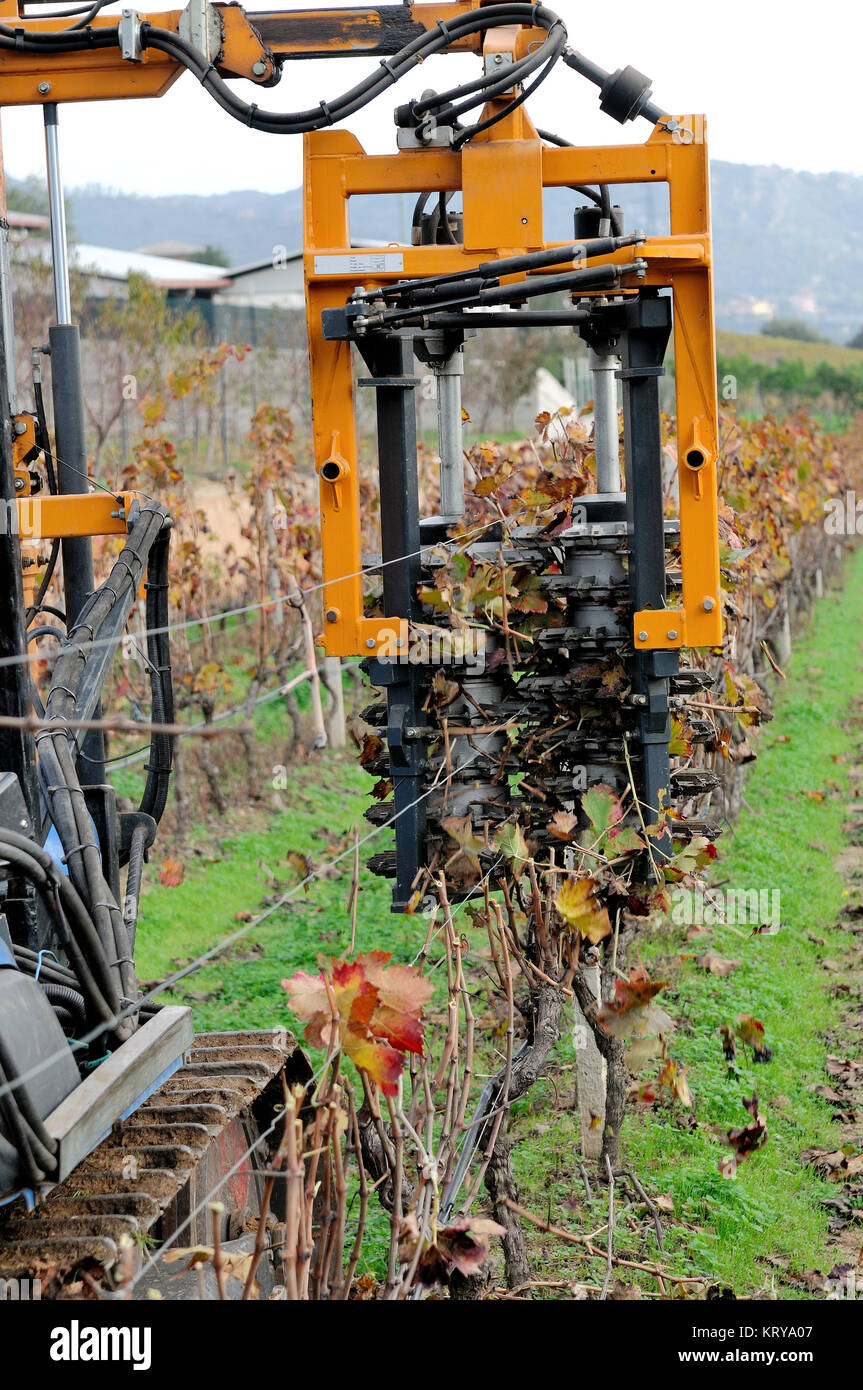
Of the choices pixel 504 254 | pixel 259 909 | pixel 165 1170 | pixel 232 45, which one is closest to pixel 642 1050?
pixel 165 1170

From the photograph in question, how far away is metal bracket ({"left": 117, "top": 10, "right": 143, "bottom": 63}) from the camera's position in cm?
393

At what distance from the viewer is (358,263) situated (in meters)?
3.83

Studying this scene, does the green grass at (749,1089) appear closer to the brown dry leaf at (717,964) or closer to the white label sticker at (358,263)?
the brown dry leaf at (717,964)

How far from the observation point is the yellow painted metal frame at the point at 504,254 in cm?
383

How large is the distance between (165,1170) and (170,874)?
4963 mm

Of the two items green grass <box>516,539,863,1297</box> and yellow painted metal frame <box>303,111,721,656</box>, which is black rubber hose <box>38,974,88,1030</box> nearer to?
yellow painted metal frame <box>303,111,721,656</box>

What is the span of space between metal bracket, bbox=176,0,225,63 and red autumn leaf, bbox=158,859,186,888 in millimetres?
5135

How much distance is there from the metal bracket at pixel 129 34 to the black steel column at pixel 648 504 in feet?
5.02

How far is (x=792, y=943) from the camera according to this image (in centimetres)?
732

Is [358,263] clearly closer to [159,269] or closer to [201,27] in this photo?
[201,27]
